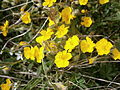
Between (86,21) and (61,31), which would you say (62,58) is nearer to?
(61,31)

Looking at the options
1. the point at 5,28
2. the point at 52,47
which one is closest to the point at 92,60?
the point at 52,47

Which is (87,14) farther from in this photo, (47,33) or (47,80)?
(47,80)

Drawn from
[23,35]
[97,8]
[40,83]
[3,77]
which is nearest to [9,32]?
[23,35]

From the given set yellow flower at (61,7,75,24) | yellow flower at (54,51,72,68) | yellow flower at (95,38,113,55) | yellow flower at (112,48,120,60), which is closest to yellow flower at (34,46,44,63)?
yellow flower at (54,51,72,68)

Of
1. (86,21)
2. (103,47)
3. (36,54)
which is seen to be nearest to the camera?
(103,47)

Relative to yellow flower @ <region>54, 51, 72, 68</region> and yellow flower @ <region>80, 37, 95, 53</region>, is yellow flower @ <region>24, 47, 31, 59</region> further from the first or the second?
yellow flower @ <region>80, 37, 95, 53</region>

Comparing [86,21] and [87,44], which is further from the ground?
[86,21]
